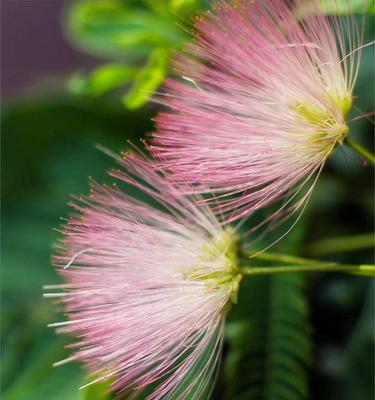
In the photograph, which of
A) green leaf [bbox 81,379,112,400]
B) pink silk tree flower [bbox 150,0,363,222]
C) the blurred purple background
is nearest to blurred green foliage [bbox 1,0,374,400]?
green leaf [bbox 81,379,112,400]

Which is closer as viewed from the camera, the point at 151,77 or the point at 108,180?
the point at 151,77

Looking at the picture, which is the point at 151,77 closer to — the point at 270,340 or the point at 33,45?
the point at 270,340

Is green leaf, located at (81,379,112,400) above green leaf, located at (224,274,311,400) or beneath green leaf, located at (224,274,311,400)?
beneath

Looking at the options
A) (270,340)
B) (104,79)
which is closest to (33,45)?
(104,79)

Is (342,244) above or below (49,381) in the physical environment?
above

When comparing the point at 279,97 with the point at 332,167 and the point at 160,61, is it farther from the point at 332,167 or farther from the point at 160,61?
the point at 332,167

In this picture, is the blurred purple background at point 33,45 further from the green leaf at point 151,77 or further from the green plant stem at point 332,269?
the green plant stem at point 332,269

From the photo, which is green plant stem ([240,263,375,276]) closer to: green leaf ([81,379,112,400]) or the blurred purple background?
green leaf ([81,379,112,400])

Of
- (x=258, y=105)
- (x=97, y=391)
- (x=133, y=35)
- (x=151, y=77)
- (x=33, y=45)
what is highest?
(x=33, y=45)
